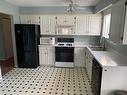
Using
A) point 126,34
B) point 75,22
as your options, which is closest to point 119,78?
point 126,34

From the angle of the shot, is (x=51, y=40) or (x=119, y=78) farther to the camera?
(x=51, y=40)

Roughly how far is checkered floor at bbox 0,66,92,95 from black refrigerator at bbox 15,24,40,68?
0.34 m

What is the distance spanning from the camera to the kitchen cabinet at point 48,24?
15.1 ft

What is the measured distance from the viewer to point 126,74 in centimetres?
206

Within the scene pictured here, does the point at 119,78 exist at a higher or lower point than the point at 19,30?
lower

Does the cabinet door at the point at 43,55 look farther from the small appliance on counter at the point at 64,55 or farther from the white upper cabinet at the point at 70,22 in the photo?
the white upper cabinet at the point at 70,22

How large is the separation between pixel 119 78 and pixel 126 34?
2.73 ft

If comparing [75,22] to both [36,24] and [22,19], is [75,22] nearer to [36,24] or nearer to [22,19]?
[36,24]

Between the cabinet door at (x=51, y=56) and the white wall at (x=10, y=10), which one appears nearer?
the white wall at (x=10, y=10)

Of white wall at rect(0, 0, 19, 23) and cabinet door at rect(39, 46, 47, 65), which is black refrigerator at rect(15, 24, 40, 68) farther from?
white wall at rect(0, 0, 19, 23)

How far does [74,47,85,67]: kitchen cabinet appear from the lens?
4.48 meters

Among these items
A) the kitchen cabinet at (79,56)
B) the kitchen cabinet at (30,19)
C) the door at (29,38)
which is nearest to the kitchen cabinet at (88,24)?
the kitchen cabinet at (79,56)

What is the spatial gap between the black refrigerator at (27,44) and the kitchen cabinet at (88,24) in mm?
1681

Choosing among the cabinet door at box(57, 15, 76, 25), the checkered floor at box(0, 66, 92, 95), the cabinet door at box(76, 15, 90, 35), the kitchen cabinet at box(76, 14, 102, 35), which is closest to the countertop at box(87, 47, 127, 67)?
the checkered floor at box(0, 66, 92, 95)
